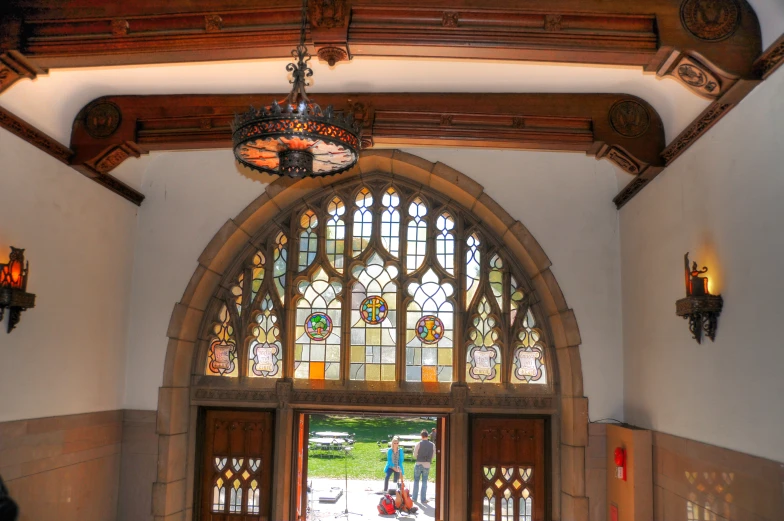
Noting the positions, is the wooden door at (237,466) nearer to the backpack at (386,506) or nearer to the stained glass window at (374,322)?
the stained glass window at (374,322)

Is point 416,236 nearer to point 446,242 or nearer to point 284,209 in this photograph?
point 446,242

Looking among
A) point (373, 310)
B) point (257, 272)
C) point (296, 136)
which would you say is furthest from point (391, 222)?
point (296, 136)

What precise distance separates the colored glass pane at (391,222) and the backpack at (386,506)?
2579 millimetres

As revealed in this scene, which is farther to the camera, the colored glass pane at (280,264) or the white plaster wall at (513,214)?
the colored glass pane at (280,264)

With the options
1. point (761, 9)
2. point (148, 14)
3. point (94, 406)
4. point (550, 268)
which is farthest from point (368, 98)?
point (94, 406)

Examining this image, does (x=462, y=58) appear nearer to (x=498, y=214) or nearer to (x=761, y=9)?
(x=761, y=9)

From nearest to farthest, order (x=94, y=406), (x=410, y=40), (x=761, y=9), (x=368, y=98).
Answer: (x=761, y=9)
(x=410, y=40)
(x=368, y=98)
(x=94, y=406)

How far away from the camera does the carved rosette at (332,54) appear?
452 centimetres

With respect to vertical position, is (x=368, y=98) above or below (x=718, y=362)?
above

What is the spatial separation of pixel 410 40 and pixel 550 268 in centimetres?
333

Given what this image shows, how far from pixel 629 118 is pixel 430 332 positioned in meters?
2.85

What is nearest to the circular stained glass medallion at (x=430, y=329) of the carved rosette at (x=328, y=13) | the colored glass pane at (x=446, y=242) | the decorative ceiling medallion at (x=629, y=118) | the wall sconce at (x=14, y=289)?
the colored glass pane at (x=446, y=242)

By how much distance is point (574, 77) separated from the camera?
570 centimetres

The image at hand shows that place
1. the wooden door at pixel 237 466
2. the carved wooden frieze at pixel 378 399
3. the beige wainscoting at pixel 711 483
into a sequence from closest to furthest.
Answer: the beige wainscoting at pixel 711 483
the carved wooden frieze at pixel 378 399
the wooden door at pixel 237 466
